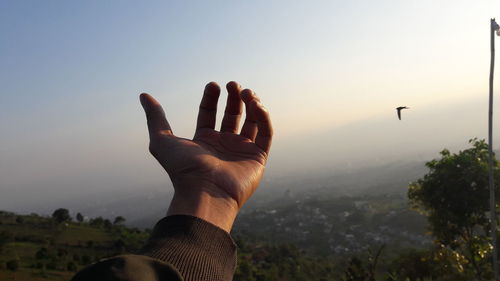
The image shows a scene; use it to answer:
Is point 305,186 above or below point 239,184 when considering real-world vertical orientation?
below

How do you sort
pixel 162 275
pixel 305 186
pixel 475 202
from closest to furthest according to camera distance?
1. pixel 162 275
2. pixel 475 202
3. pixel 305 186

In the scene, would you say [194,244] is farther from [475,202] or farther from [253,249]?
[253,249]

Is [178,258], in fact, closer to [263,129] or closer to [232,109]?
[263,129]

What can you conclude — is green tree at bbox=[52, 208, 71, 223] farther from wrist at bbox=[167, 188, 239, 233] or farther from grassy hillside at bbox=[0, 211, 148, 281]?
wrist at bbox=[167, 188, 239, 233]

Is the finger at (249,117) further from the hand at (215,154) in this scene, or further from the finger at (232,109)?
the finger at (232,109)

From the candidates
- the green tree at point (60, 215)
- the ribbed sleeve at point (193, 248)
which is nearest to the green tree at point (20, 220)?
Answer: the green tree at point (60, 215)

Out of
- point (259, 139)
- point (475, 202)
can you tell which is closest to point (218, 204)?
point (259, 139)

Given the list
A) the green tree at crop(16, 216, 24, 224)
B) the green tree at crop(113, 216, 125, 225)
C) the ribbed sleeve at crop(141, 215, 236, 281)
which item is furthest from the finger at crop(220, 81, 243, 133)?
the green tree at crop(113, 216, 125, 225)
